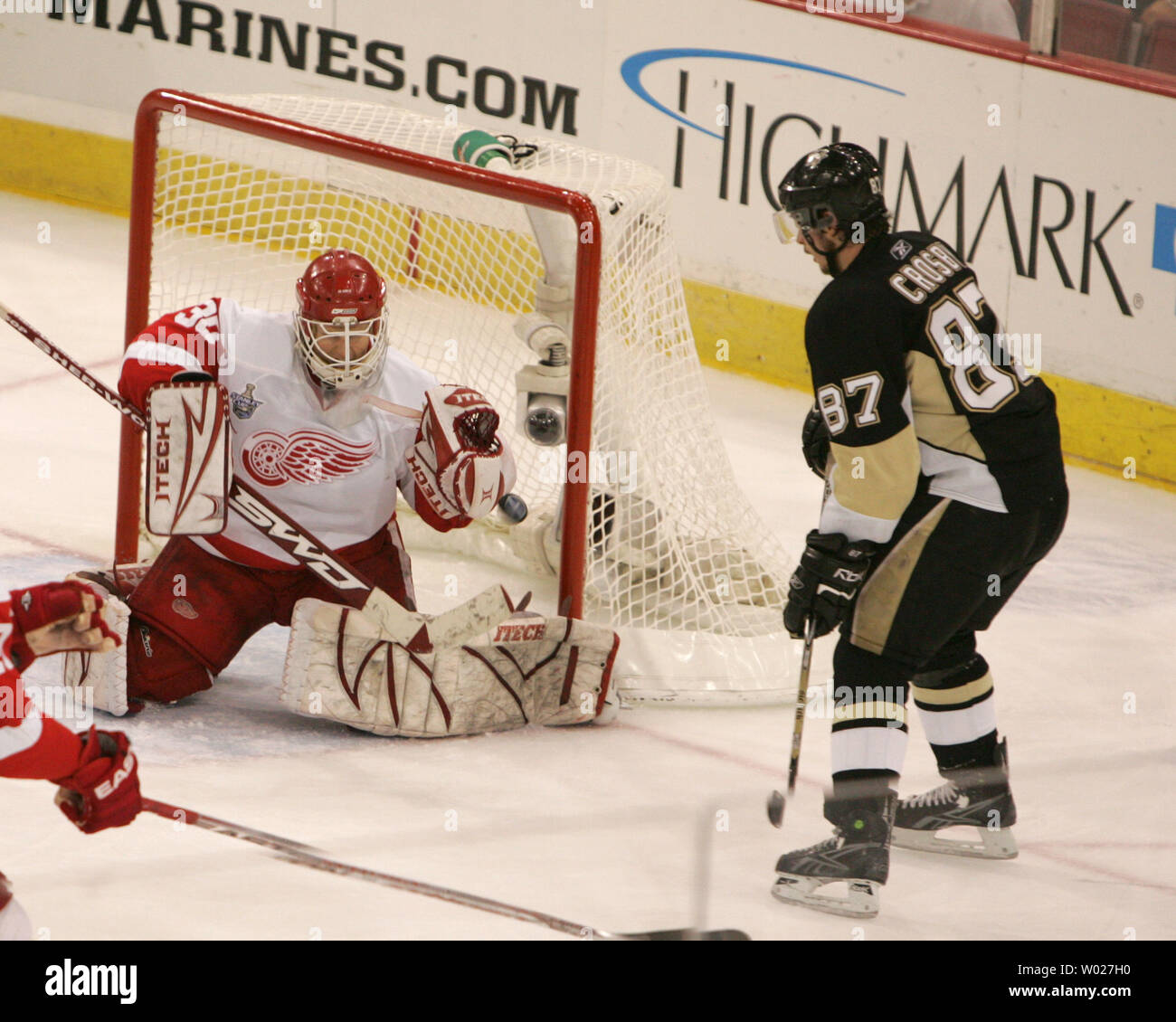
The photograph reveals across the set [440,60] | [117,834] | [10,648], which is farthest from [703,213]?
[10,648]

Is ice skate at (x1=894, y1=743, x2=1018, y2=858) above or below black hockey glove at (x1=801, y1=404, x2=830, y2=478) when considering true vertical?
below

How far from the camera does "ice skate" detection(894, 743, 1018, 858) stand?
3.46 meters

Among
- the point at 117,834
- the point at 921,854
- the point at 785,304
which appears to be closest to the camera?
the point at 117,834

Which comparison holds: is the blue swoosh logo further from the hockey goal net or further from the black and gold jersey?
the black and gold jersey

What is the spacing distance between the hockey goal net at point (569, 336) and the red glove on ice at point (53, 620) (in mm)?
1487

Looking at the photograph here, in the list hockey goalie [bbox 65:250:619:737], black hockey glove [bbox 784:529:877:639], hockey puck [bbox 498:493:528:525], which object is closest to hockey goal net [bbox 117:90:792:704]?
hockey puck [bbox 498:493:528:525]

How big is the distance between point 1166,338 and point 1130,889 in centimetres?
248

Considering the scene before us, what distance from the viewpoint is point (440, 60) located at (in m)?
6.55

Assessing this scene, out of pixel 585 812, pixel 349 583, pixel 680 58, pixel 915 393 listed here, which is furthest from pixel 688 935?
pixel 680 58

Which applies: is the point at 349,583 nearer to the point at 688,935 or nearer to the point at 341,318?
the point at 341,318

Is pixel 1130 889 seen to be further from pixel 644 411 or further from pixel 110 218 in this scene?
pixel 110 218

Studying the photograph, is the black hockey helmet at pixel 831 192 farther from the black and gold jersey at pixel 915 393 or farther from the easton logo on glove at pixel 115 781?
the easton logo on glove at pixel 115 781

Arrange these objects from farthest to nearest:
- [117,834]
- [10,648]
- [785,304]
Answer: [785,304] < [117,834] < [10,648]

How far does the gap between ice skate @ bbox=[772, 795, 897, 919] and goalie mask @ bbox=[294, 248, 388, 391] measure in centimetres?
119
